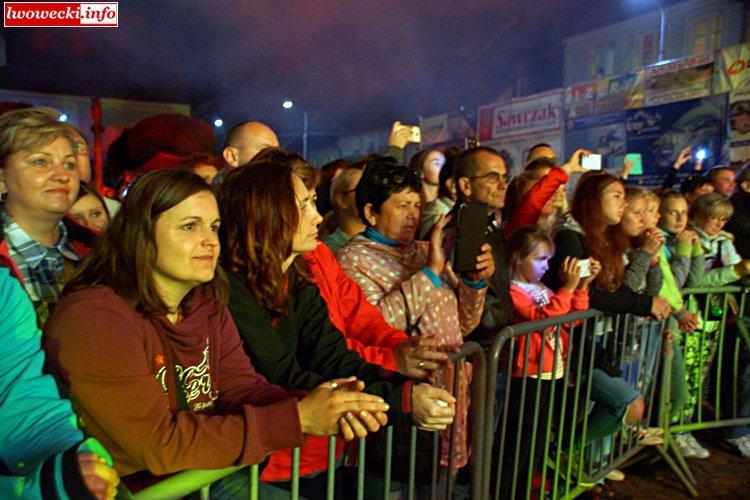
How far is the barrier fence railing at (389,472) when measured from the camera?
139 centimetres

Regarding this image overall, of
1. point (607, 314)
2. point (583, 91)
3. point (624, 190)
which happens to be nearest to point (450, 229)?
point (607, 314)

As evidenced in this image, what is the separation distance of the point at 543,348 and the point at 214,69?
12.2 meters

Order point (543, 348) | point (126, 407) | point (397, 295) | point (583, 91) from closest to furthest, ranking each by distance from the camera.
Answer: point (126, 407) < point (397, 295) < point (543, 348) < point (583, 91)

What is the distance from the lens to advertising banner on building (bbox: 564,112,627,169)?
39.1 ft

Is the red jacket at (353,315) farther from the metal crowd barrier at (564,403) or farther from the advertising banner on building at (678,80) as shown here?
the advertising banner on building at (678,80)

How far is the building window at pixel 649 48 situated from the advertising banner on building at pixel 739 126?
15607mm

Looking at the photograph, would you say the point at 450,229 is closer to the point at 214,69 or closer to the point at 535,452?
the point at 535,452

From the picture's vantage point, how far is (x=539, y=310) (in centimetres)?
345

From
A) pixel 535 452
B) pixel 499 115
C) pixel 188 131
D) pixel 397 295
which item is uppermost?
pixel 499 115

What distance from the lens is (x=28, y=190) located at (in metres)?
2.20

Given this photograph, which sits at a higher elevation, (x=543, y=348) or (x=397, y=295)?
(x=397, y=295)

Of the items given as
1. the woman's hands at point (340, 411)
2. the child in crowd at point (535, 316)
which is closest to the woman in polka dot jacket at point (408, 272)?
the child in crowd at point (535, 316)

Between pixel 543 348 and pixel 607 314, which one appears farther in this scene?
pixel 607 314

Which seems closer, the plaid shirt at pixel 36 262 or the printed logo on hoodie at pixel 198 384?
the printed logo on hoodie at pixel 198 384
